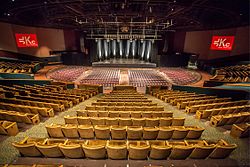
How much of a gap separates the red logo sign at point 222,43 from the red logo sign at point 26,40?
19417 mm

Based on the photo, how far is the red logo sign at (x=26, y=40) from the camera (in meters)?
15.2

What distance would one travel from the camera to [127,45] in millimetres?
24812

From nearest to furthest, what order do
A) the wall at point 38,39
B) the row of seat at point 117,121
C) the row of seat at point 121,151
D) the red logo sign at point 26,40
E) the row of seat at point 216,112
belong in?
the row of seat at point 121,151 < the row of seat at point 117,121 < the row of seat at point 216,112 < the wall at point 38,39 < the red logo sign at point 26,40

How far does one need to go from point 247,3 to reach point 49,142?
39.1 ft

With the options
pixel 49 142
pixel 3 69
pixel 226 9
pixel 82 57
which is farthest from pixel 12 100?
pixel 82 57

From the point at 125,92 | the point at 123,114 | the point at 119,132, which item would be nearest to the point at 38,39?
the point at 125,92

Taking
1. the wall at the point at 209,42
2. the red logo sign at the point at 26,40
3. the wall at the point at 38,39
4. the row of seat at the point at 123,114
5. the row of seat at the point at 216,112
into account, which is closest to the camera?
the row of seat at the point at 123,114

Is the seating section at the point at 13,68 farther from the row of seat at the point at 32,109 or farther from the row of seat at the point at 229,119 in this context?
the row of seat at the point at 229,119

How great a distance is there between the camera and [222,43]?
1509cm

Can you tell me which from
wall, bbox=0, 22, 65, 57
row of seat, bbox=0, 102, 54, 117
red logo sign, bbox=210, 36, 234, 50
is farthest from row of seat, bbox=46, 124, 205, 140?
wall, bbox=0, 22, 65, 57

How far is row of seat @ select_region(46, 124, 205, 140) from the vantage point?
3514 mm

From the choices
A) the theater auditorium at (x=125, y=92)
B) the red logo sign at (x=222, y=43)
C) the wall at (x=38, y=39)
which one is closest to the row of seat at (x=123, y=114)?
the theater auditorium at (x=125, y=92)

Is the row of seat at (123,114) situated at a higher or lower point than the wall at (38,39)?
lower

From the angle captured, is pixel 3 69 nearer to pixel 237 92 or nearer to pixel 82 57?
pixel 82 57
